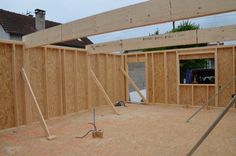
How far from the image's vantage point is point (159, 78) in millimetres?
9617

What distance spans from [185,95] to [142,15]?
6.25 meters

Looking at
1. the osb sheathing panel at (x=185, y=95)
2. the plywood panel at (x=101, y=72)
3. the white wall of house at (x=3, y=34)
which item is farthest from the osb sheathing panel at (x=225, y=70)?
the white wall of house at (x=3, y=34)

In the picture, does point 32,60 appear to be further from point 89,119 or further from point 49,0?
point 49,0

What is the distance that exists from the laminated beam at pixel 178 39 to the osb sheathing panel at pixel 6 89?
3494mm

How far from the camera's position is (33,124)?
607 cm

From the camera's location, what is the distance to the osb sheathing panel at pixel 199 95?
855 centimetres

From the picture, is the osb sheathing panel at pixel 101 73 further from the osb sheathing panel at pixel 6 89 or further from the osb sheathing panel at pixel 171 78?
the osb sheathing panel at pixel 6 89

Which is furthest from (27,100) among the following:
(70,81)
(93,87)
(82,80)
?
(93,87)

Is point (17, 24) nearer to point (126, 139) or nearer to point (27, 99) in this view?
point (27, 99)

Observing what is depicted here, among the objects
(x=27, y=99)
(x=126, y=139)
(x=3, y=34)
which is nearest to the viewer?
(x=126, y=139)

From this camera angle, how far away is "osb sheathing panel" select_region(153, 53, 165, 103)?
952 cm

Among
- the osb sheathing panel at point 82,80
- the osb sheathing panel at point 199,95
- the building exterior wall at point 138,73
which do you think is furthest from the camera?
the building exterior wall at point 138,73

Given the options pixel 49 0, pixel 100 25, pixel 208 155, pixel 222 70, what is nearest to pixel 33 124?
pixel 100 25

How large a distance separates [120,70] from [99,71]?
1.62 m
